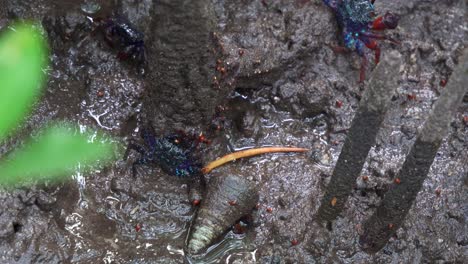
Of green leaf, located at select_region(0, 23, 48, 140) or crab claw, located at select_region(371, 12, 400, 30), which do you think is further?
crab claw, located at select_region(371, 12, 400, 30)

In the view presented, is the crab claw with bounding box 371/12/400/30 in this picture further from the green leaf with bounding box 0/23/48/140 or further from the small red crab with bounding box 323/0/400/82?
the green leaf with bounding box 0/23/48/140

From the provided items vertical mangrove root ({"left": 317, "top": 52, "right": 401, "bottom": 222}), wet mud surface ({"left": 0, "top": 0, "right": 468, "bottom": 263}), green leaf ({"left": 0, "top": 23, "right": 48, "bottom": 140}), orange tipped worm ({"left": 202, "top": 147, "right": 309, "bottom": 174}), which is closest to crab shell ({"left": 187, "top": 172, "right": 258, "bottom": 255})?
wet mud surface ({"left": 0, "top": 0, "right": 468, "bottom": 263})

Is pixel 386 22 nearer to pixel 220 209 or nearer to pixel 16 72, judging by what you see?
pixel 220 209

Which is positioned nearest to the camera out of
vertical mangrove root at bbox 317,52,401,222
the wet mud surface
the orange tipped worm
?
vertical mangrove root at bbox 317,52,401,222

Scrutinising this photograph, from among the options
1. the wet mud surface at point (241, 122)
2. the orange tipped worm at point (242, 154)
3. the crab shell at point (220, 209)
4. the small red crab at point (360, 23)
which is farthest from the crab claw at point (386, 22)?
the crab shell at point (220, 209)

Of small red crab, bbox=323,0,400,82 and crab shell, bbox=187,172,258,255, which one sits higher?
small red crab, bbox=323,0,400,82

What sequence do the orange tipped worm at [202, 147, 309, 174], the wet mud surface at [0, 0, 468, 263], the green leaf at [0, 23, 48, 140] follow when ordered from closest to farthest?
the green leaf at [0, 23, 48, 140], the wet mud surface at [0, 0, 468, 263], the orange tipped worm at [202, 147, 309, 174]

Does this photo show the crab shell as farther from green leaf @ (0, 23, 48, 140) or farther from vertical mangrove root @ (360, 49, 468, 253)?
green leaf @ (0, 23, 48, 140)

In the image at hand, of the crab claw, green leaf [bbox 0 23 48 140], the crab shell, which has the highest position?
green leaf [bbox 0 23 48 140]
